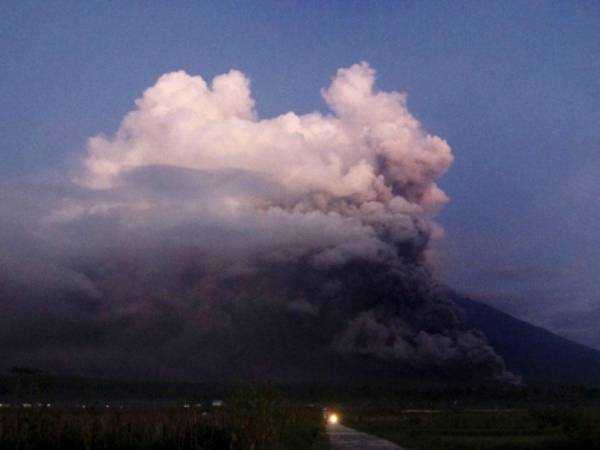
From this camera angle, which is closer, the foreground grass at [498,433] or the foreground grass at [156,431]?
the foreground grass at [156,431]

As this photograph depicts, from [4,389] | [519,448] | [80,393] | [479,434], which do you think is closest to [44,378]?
[519,448]

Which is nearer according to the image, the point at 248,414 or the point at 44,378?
the point at 248,414

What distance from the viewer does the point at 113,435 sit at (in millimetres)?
41000

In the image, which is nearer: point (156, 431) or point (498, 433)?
point (156, 431)

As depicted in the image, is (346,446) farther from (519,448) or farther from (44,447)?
(44,447)

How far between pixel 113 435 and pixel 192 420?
4.31 meters

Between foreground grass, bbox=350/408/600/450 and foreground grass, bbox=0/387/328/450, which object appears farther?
foreground grass, bbox=350/408/600/450

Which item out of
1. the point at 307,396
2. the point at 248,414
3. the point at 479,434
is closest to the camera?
the point at 248,414

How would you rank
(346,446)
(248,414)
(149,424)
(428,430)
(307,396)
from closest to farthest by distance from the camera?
(248,414) → (149,424) → (346,446) → (428,430) → (307,396)

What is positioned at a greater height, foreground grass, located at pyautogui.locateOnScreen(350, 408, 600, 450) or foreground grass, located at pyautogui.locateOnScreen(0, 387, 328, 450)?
foreground grass, located at pyautogui.locateOnScreen(0, 387, 328, 450)

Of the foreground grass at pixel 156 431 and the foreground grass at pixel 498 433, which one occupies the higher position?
the foreground grass at pixel 156 431

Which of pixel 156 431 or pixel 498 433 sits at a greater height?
pixel 156 431

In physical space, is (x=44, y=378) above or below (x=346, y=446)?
above

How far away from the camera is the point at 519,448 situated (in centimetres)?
4909
